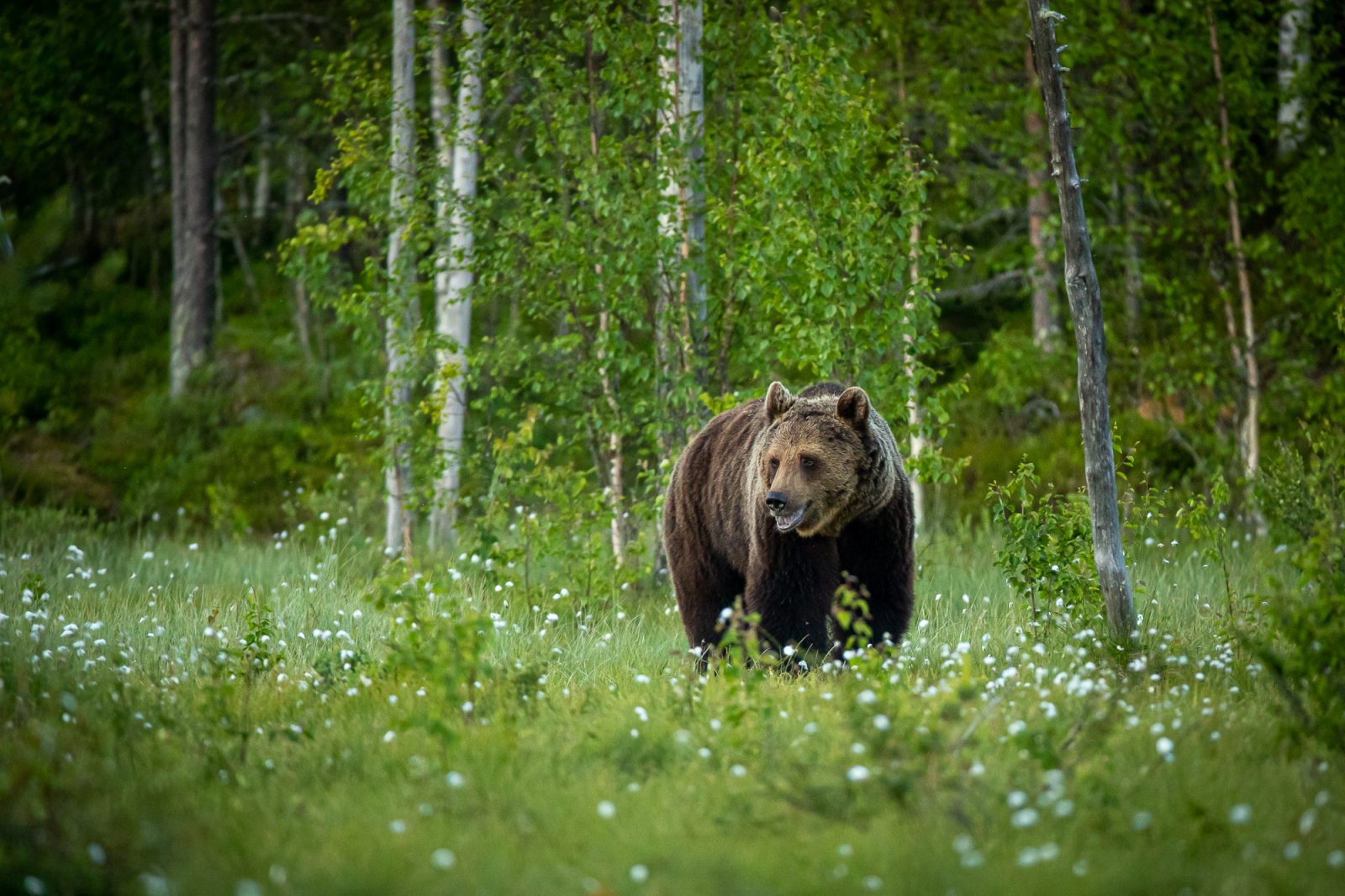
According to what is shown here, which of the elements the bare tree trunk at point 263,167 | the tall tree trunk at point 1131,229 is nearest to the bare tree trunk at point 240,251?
the bare tree trunk at point 263,167

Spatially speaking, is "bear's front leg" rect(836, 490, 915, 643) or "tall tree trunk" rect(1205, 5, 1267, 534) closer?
"bear's front leg" rect(836, 490, 915, 643)

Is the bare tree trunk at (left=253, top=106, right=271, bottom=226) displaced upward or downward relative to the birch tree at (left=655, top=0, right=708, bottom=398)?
upward

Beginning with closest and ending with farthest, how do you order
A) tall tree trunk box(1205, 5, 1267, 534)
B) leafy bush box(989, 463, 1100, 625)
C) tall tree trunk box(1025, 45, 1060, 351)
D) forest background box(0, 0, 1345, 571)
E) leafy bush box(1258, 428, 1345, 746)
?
leafy bush box(1258, 428, 1345, 746) < leafy bush box(989, 463, 1100, 625) < forest background box(0, 0, 1345, 571) < tall tree trunk box(1205, 5, 1267, 534) < tall tree trunk box(1025, 45, 1060, 351)

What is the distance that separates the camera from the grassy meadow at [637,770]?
3.67 metres

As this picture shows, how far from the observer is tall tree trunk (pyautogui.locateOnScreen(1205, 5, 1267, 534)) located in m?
12.1

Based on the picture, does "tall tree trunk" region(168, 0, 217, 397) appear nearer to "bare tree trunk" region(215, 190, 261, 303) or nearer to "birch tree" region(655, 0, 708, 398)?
"bare tree trunk" region(215, 190, 261, 303)

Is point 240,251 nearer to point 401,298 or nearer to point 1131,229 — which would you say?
point 401,298

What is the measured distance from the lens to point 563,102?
9555 millimetres

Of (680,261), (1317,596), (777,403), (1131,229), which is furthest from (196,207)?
(1317,596)

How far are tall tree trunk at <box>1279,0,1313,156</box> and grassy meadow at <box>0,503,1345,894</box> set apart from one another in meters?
7.36

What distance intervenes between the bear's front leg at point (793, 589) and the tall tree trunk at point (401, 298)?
3.67 meters

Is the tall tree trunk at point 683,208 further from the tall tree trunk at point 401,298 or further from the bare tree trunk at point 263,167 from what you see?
the bare tree trunk at point 263,167

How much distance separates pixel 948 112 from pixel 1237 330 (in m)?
3.58

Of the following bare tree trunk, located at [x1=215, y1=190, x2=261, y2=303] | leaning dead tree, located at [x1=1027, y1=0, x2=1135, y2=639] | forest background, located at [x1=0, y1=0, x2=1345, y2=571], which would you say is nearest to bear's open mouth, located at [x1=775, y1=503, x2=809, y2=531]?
leaning dead tree, located at [x1=1027, y1=0, x2=1135, y2=639]
